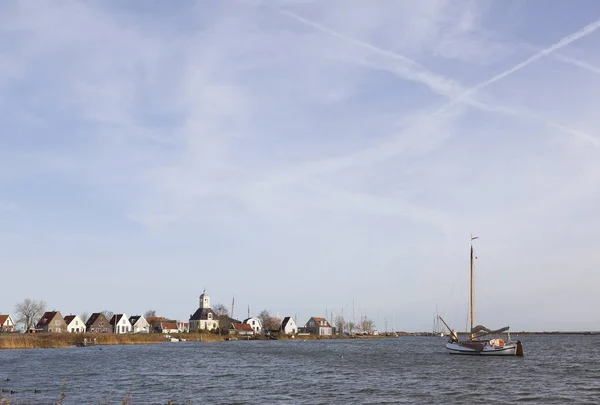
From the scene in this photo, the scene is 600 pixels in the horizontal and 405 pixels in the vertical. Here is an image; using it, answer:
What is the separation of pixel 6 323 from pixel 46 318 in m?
14.0

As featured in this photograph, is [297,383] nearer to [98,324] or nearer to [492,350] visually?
[492,350]

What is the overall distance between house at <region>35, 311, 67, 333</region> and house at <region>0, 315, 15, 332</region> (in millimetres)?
8531

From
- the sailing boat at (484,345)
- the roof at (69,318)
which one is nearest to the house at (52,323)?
the roof at (69,318)

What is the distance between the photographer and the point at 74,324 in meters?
190

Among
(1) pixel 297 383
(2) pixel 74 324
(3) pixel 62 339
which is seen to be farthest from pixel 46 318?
(1) pixel 297 383

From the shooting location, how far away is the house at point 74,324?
186875mm

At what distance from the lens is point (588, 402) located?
3953 cm

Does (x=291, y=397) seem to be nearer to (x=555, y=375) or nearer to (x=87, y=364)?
(x=555, y=375)

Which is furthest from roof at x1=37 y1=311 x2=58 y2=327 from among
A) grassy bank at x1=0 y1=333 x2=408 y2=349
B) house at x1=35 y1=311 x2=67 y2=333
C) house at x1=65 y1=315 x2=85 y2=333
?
grassy bank at x1=0 y1=333 x2=408 y2=349

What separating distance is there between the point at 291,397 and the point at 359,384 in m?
10.3

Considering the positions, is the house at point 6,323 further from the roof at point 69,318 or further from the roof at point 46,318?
the roof at point 69,318

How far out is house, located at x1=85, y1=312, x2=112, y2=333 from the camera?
19225cm

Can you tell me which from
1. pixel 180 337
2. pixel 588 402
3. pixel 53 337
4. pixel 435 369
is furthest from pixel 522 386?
pixel 180 337

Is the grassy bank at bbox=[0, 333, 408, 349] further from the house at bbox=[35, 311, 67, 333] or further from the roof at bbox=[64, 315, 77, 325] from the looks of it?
the roof at bbox=[64, 315, 77, 325]
